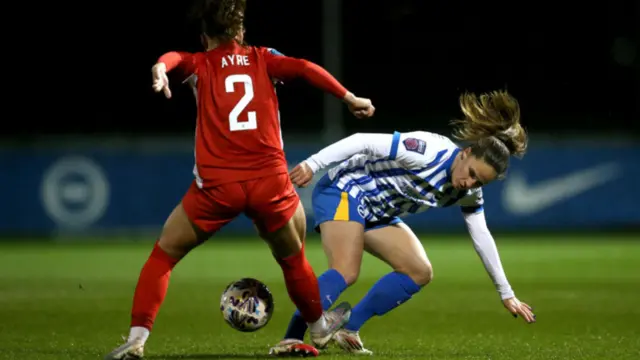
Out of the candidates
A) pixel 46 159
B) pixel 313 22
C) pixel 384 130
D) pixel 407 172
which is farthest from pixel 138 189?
pixel 407 172

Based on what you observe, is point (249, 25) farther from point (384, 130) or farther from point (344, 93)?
point (344, 93)

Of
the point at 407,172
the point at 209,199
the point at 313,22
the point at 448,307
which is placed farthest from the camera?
the point at 313,22

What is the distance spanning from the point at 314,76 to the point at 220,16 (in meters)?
0.55

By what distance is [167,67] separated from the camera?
5645mm

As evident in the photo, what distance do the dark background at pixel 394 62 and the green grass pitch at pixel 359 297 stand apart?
9.23 m

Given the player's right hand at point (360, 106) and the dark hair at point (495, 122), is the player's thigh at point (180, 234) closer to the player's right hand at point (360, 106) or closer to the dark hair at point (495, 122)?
the player's right hand at point (360, 106)

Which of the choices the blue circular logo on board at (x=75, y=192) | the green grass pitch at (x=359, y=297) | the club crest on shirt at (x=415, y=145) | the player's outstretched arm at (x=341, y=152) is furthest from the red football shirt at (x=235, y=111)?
the blue circular logo on board at (x=75, y=192)

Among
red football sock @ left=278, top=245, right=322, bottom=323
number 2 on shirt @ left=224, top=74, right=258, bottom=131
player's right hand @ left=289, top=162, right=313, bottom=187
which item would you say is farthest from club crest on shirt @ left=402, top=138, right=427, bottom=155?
number 2 on shirt @ left=224, top=74, right=258, bottom=131

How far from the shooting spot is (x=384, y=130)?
23.7m

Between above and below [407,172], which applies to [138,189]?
below

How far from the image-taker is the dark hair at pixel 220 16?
19.0 feet

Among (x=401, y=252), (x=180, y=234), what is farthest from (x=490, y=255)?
(x=180, y=234)

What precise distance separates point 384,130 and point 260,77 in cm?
1785

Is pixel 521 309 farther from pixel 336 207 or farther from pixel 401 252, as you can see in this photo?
pixel 336 207
